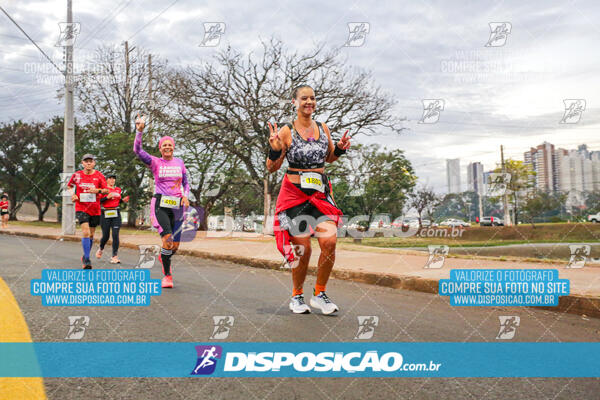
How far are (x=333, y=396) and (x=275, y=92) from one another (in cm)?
1837

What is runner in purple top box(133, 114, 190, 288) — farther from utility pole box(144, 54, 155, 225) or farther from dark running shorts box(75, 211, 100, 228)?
utility pole box(144, 54, 155, 225)

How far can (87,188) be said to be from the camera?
7.84m

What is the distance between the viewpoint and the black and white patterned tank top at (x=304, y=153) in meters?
4.40

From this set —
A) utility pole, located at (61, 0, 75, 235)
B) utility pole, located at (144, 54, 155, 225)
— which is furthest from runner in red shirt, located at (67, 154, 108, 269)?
utility pole, located at (144, 54, 155, 225)

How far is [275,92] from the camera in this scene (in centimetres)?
1988

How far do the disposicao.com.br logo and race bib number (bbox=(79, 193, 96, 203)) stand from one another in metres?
5.63

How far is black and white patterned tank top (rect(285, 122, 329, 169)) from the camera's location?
440cm

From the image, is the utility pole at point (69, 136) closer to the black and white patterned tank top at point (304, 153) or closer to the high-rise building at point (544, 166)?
the black and white patterned tank top at point (304, 153)

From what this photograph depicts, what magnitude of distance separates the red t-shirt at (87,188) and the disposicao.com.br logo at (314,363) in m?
5.65

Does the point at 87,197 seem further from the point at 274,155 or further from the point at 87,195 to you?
the point at 274,155

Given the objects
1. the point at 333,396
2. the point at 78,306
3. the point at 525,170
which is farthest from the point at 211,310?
the point at 525,170

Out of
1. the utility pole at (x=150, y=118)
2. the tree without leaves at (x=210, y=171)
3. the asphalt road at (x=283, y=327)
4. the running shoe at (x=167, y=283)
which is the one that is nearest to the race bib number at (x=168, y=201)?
the running shoe at (x=167, y=283)

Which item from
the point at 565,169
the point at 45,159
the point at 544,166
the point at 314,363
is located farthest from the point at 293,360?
the point at 544,166

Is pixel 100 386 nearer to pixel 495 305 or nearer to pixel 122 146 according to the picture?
pixel 495 305
